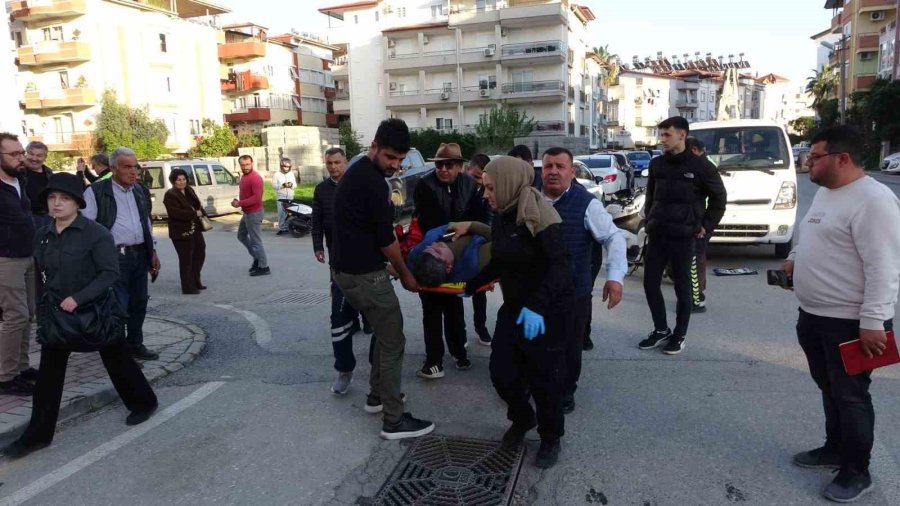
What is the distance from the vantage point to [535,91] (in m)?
51.5

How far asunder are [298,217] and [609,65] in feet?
239

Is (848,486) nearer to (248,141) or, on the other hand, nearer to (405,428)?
(405,428)

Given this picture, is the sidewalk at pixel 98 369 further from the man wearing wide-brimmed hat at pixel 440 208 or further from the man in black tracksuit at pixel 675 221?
the man in black tracksuit at pixel 675 221

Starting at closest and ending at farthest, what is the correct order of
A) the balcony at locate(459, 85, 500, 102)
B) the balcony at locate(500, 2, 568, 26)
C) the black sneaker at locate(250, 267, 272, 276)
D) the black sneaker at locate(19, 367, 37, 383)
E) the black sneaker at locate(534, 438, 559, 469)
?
1. the black sneaker at locate(534, 438, 559, 469)
2. the black sneaker at locate(19, 367, 37, 383)
3. the black sneaker at locate(250, 267, 272, 276)
4. the balcony at locate(500, 2, 568, 26)
5. the balcony at locate(459, 85, 500, 102)

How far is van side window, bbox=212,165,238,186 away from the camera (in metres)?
19.5

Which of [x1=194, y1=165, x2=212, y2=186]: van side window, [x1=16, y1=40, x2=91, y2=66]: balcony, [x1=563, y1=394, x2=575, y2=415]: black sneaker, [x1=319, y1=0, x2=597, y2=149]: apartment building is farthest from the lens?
[x1=319, y1=0, x2=597, y2=149]: apartment building

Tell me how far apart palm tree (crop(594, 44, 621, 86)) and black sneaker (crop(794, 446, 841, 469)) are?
252ft

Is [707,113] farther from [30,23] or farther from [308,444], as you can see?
[308,444]

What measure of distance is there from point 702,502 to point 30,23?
1941 inches

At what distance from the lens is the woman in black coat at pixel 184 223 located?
8.98 metres

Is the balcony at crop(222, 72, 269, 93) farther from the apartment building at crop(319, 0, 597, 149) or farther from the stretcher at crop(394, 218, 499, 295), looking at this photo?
the stretcher at crop(394, 218, 499, 295)

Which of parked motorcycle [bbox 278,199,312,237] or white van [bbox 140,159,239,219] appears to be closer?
parked motorcycle [bbox 278,199,312,237]

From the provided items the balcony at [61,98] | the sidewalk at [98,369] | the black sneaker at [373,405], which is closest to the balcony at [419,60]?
the balcony at [61,98]

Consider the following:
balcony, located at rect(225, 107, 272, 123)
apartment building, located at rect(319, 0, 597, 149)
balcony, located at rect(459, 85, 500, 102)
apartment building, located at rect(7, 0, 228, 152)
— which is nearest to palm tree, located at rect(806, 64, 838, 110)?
apartment building, located at rect(319, 0, 597, 149)
